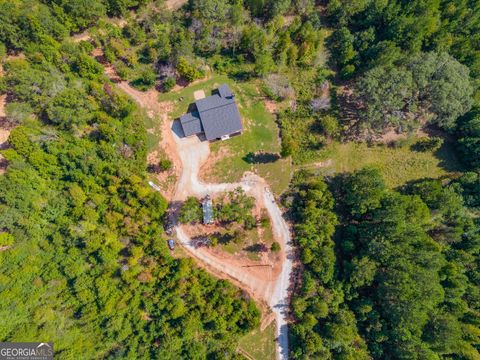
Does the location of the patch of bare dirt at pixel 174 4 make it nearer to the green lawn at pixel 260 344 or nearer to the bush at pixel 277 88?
the bush at pixel 277 88

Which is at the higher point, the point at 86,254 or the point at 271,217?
the point at 86,254

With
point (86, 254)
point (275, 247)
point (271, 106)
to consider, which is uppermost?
point (271, 106)

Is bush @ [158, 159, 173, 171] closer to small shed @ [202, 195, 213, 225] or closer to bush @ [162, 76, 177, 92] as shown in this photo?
small shed @ [202, 195, 213, 225]

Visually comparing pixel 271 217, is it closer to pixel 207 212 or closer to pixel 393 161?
pixel 207 212

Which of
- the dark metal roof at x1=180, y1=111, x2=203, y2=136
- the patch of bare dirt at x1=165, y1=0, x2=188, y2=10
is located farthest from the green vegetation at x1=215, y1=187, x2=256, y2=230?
the patch of bare dirt at x1=165, y1=0, x2=188, y2=10

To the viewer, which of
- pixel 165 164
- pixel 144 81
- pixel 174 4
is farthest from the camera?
pixel 174 4

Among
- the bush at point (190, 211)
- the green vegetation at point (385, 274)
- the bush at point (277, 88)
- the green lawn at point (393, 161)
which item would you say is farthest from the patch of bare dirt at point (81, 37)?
the green vegetation at point (385, 274)

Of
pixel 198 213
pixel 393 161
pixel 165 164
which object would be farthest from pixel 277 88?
pixel 198 213
